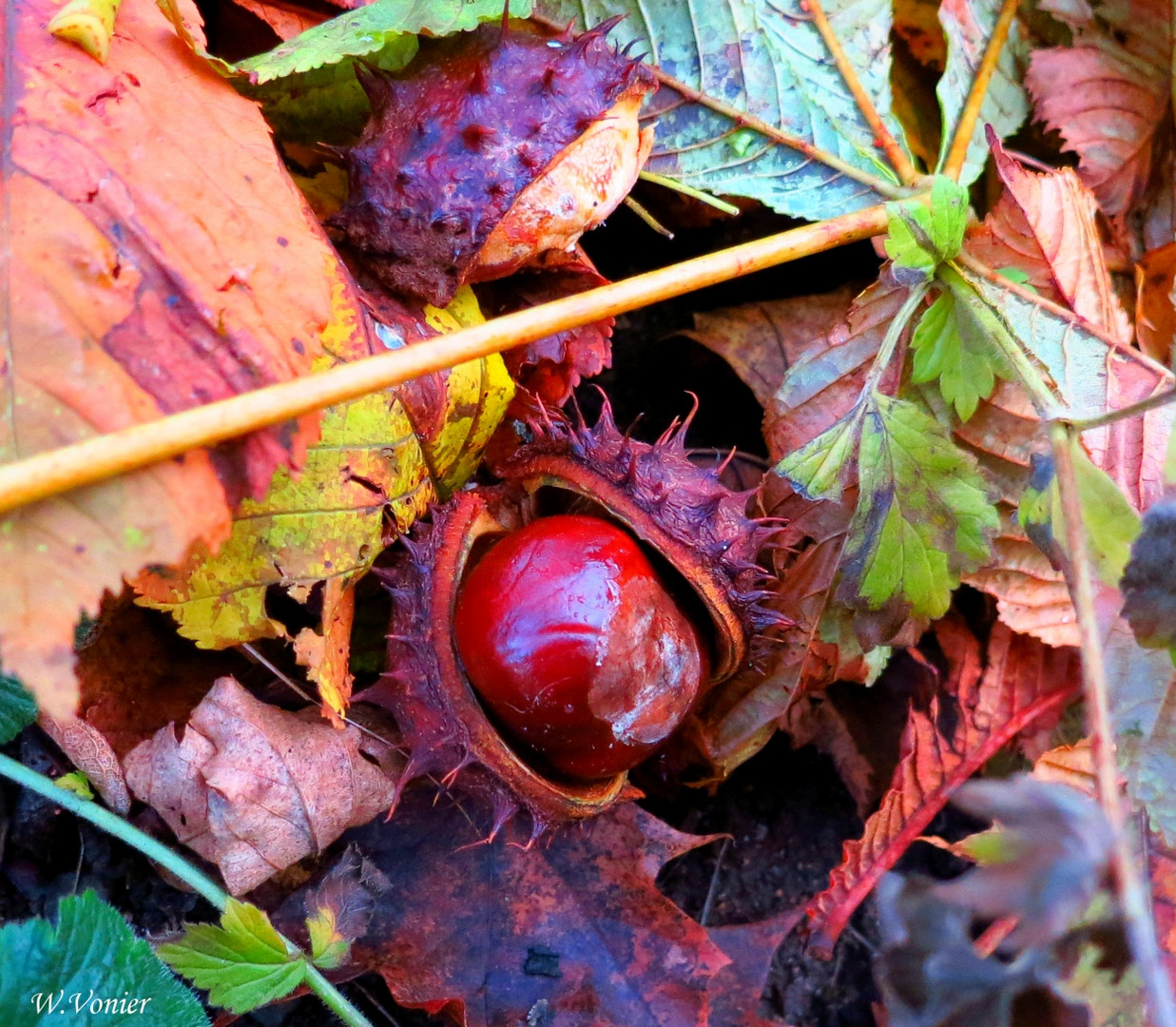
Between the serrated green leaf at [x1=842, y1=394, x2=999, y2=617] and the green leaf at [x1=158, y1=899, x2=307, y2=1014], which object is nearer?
the green leaf at [x1=158, y1=899, x2=307, y2=1014]

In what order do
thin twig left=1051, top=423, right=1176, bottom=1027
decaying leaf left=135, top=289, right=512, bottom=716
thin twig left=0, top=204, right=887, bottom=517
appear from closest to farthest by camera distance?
thin twig left=1051, top=423, right=1176, bottom=1027, thin twig left=0, top=204, right=887, bottom=517, decaying leaf left=135, top=289, right=512, bottom=716

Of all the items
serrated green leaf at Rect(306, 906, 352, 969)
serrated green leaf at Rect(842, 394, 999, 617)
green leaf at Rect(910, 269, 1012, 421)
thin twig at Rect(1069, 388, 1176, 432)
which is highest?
thin twig at Rect(1069, 388, 1176, 432)

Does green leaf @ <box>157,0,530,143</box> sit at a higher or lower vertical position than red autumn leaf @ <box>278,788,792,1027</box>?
higher

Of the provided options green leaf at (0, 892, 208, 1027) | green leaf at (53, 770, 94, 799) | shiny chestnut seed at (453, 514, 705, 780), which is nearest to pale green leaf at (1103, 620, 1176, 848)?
shiny chestnut seed at (453, 514, 705, 780)

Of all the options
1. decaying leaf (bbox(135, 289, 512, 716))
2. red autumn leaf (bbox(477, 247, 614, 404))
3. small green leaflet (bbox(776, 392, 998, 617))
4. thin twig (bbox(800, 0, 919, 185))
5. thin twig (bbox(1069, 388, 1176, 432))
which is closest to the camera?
thin twig (bbox(1069, 388, 1176, 432))

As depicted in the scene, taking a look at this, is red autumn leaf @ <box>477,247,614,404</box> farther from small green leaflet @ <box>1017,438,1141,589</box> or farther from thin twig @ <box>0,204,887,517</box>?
small green leaflet @ <box>1017,438,1141,589</box>

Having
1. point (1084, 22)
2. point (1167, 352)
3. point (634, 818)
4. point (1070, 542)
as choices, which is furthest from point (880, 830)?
point (1084, 22)
